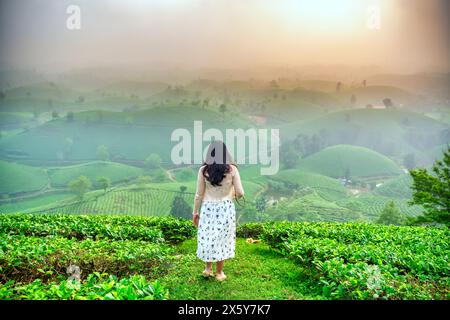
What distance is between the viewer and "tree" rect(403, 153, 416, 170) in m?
17.5

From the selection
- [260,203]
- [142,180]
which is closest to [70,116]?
[142,180]

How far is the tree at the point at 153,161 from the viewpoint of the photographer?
734 inches

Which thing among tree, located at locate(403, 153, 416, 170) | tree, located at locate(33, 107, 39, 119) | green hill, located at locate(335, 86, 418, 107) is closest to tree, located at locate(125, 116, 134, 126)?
tree, located at locate(33, 107, 39, 119)

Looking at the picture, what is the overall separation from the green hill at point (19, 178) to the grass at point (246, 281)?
1527cm

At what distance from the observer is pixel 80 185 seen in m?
17.4

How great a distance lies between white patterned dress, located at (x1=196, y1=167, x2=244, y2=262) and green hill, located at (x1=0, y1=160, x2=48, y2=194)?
15747 millimetres

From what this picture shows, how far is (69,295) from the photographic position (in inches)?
104

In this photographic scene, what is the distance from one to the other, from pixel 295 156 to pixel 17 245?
54.6ft

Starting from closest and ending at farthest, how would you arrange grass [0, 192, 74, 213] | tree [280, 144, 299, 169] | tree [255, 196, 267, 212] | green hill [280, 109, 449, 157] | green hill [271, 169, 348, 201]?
grass [0, 192, 74, 213] → green hill [280, 109, 449, 157] → tree [255, 196, 267, 212] → green hill [271, 169, 348, 201] → tree [280, 144, 299, 169]

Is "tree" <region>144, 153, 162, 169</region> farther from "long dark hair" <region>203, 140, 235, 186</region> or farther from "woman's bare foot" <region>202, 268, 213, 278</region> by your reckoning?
"long dark hair" <region>203, 140, 235, 186</region>

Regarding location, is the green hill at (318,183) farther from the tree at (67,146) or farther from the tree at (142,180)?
the tree at (67,146)

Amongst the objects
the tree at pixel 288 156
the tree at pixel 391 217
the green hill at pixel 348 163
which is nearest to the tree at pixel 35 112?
the tree at pixel 288 156

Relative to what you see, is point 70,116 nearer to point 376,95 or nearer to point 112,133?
point 112,133
